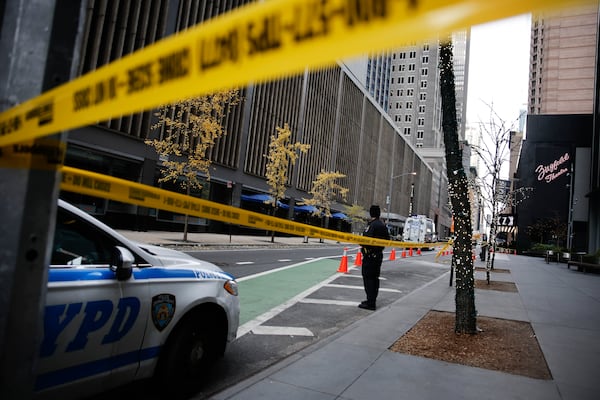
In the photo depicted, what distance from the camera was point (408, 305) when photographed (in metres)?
7.85

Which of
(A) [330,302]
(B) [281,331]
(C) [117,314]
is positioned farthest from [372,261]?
(C) [117,314]

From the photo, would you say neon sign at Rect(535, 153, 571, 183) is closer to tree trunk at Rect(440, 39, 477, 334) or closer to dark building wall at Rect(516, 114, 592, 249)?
dark building wall at Rect(516, 114, 592, 249)

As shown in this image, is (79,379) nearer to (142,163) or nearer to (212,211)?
(212,211)

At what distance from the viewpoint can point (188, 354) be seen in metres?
3.41

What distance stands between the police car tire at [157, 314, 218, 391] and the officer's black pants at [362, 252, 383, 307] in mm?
4299

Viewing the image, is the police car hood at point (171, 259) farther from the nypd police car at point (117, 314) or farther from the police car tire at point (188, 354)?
the police car tire at point (188, 354)

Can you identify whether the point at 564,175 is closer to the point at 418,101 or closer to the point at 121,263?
the point at 121,263

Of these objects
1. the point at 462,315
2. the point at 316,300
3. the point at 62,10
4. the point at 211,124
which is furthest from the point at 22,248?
the point at 211,124

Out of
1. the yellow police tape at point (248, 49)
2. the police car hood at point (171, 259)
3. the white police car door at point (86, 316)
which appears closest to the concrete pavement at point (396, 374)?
the white police car door at point (86, 316)

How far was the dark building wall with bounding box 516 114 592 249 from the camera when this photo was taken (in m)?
45.8

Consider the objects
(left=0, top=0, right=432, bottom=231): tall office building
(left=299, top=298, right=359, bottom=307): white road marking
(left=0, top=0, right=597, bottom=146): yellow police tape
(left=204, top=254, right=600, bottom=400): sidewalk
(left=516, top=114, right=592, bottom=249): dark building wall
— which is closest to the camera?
(left=0, top=0, right=597, bottom=146): yellow police tape

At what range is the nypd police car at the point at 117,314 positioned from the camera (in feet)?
8.03

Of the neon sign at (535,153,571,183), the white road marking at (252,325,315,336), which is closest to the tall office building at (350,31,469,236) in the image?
the neon sign at (535,153,571,183)

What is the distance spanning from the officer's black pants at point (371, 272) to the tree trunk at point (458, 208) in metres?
1.54
